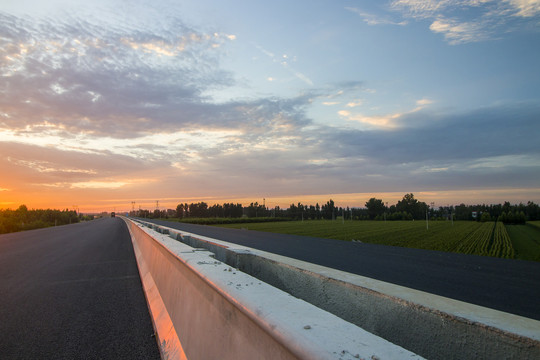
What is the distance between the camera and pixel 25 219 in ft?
279

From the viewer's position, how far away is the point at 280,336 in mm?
1449

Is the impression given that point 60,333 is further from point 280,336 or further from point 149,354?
point 280,336

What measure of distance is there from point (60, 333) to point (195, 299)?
280 centimetres

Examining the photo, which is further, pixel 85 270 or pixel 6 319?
pixel 85 270

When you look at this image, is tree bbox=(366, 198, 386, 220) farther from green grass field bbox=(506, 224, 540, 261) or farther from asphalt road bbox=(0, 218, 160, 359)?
asphalt road bbox=(0, 218, 160, 359)

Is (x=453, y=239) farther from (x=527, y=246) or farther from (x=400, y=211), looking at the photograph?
(x=400, y=211)

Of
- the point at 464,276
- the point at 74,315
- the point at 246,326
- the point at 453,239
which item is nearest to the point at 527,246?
the point at 453,239

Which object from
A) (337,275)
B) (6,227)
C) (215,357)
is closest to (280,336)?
(215,357)

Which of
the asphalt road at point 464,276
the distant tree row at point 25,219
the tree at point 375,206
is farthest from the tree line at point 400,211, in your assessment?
the asphalt road at point 464,276

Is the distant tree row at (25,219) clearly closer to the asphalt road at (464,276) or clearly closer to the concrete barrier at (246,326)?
the asphalt road at (464,276)

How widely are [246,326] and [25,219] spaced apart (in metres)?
103

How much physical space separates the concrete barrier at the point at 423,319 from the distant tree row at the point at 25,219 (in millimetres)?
53878

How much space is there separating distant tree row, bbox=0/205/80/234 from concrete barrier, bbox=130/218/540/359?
53878 millimetres

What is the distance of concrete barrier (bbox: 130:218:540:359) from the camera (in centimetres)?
147
